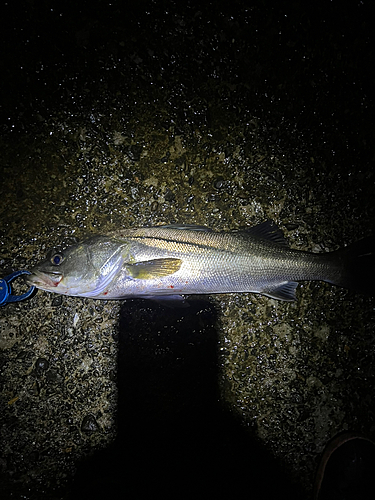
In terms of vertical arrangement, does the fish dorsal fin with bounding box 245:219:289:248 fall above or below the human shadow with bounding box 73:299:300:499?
above

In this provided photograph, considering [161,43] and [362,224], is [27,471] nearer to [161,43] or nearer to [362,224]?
[362,224]

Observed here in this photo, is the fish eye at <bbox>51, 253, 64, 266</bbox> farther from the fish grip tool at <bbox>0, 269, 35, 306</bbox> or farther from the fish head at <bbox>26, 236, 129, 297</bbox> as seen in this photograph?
the fish grip tool at <bbox>0, 269, 35, 306</bbox>

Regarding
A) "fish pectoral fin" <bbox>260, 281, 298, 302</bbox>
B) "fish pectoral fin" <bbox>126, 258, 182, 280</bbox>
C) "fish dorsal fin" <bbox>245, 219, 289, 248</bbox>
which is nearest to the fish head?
"fish pectoral fin" <bbox>126, 258, 182, 280</bbox>

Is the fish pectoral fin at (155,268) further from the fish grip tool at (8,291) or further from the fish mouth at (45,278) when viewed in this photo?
the fish grip tool at (8,291)

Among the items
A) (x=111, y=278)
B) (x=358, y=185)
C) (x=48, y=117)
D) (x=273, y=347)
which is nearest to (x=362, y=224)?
(x=358, y=185)

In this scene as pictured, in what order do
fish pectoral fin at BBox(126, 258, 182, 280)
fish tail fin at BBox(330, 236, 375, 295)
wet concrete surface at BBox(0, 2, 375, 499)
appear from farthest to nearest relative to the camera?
1. wet concrete surface at BBox(0, 2, 375, 499)
2. fish tail fin at BBox(330, 236, 375, 295)
3. fish pectoral fin at BBox(126, 258, 182, 280)
